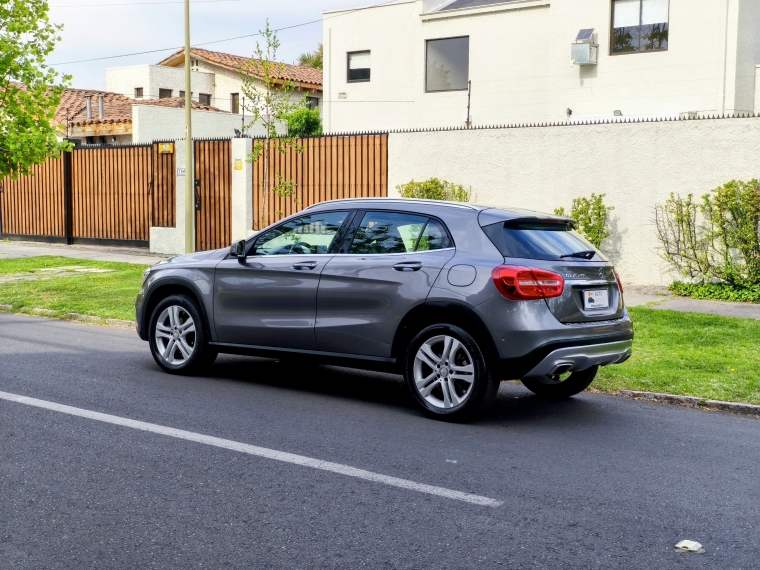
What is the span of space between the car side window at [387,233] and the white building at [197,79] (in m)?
38.0

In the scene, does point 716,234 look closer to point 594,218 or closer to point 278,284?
point 594,218

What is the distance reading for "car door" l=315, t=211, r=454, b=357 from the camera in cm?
707

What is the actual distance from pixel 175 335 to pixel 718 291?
340 inches

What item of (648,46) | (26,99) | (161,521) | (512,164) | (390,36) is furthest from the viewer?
(390,36)

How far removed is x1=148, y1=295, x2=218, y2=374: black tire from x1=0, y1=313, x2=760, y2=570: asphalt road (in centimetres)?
21

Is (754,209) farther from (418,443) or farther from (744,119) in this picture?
(418,443)

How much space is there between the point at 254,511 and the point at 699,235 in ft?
36.2

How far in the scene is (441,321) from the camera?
6945mm

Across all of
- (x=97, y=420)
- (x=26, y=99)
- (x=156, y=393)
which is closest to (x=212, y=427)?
(x=97, y=420)

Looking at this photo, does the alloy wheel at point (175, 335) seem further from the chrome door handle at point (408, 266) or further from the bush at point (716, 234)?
the bush at point (716, 234)

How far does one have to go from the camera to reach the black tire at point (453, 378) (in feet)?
22.1

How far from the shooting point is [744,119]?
13828 mm

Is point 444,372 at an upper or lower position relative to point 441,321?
lower


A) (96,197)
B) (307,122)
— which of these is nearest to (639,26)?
(96,197)
